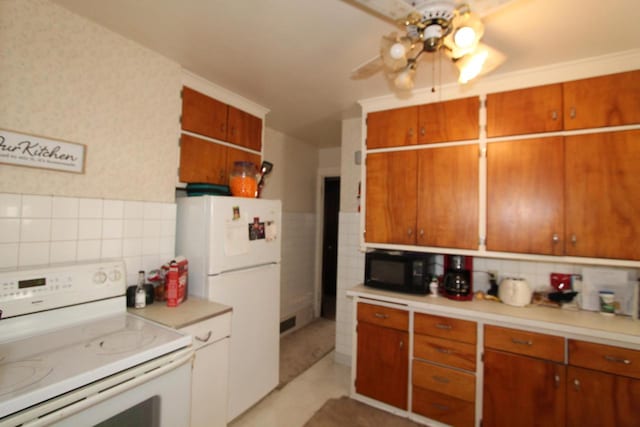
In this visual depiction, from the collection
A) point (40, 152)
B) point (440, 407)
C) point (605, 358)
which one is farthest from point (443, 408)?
point (40, 152)

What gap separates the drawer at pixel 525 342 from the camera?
1696 millimetres

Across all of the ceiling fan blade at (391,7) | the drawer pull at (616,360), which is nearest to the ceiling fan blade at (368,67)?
the ceiling fan blade at (391,7)

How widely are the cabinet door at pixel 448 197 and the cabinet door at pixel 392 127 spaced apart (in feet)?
0.65

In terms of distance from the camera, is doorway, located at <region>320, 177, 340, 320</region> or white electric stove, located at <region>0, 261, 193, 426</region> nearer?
white electric stove, located at <region>0, 261, 193, 426</region>

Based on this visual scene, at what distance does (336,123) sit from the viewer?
10.4ft

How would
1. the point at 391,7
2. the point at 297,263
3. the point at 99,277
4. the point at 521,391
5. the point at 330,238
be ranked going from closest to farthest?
1. the point at 391,7
2. the point at 99,277
3. the point at 521,391
4. the point at 297,263
5. the point at 330,238

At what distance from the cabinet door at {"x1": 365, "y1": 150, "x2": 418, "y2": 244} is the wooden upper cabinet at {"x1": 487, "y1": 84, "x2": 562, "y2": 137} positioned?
0.60m

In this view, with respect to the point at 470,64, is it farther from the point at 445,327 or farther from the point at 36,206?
the point at 36,206

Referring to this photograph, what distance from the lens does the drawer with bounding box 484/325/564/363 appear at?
1.70 meters

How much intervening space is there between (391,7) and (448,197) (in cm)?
149

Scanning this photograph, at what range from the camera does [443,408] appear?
1986mm

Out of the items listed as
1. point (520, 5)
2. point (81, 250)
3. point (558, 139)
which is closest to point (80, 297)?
point (81, 250)

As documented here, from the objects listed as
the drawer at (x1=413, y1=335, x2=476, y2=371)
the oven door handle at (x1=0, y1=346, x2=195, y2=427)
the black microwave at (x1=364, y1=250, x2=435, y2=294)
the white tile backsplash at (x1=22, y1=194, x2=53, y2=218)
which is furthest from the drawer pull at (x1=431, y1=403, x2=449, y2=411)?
the white tile backsplash at (x1=22, y1=194, x2=53, y2=218)

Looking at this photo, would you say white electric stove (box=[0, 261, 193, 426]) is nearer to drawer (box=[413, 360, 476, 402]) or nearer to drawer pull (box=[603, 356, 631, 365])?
drawer (box=[413, 360, 476, 402])
